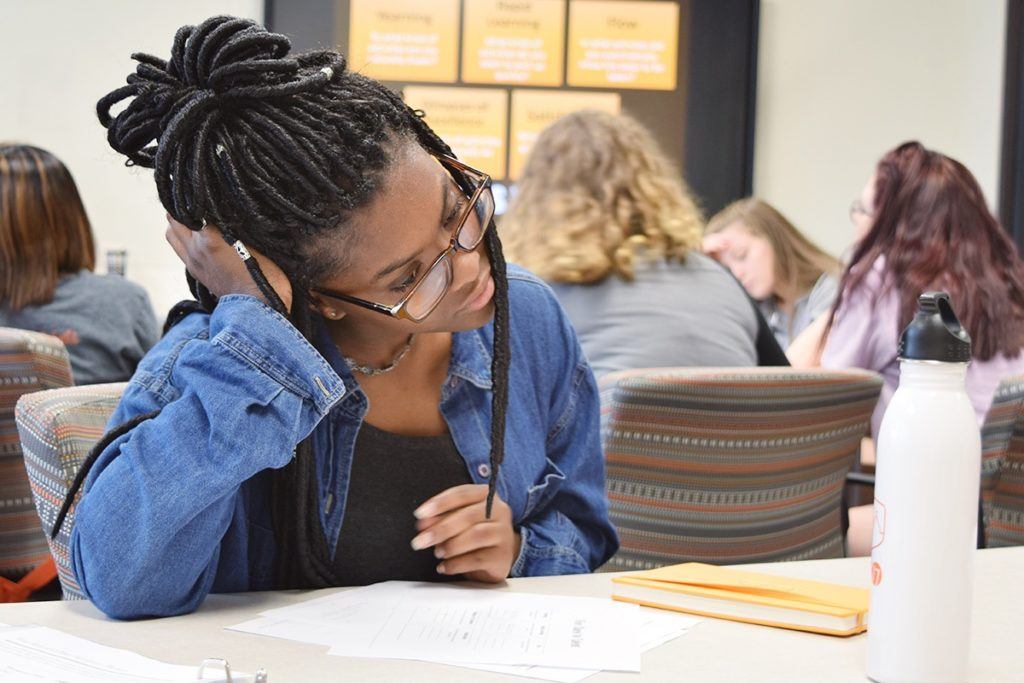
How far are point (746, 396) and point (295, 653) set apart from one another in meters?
1.00

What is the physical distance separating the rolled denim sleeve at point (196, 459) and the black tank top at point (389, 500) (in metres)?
0.17

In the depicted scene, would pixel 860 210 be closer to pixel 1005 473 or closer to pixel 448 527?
pixel 1005 473

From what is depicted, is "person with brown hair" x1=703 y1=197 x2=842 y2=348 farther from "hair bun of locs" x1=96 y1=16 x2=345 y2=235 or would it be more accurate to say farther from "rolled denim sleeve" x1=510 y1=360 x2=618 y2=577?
"hair bun of locs" x1=96 y1=16 x2=345 y2=235

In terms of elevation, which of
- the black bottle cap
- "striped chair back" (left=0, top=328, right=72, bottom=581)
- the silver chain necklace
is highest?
the black bottle cap

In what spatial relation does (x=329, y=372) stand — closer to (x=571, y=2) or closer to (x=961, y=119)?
(x=571, y=2)

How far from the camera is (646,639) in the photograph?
3.08ft

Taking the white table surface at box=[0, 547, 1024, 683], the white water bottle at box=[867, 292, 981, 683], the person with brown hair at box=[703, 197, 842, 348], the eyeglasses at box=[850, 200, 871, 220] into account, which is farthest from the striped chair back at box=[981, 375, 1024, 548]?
the person with brown hair at box=[703, 197, 842, 348]

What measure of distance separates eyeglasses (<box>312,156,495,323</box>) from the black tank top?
0.48 ft

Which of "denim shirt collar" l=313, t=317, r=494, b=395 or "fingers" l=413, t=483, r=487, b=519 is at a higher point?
"denim shirt collar" l=313, t=317, r=494, b=395

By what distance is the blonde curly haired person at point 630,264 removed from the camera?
2.38 meters

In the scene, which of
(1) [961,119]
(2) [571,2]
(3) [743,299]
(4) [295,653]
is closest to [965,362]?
(4) [295,653]

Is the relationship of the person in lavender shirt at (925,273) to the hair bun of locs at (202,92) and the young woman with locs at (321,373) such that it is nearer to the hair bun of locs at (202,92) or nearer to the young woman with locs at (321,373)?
the young woman with locs at (321,373)

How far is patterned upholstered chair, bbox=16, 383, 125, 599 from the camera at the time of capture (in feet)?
3.70

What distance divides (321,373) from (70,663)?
34 centimetres
